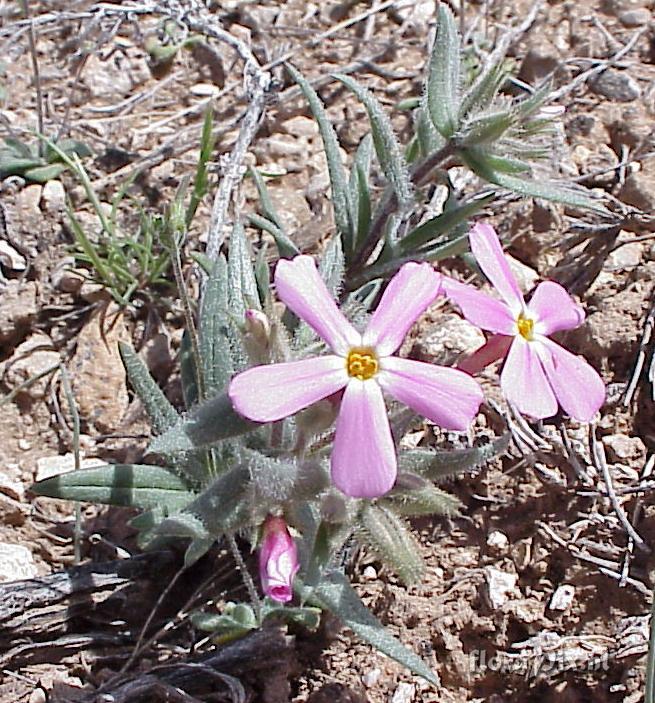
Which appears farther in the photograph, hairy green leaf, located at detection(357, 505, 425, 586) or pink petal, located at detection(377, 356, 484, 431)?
hairy green leaf, located at detection(357, 505, 425, 586)

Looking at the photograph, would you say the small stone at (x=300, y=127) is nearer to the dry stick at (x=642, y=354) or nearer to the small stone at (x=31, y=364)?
the small stone at (x=31, y=364)

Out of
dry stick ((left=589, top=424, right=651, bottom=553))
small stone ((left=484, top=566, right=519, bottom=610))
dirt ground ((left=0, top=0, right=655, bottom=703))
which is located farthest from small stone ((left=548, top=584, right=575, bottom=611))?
dry stick ((left=589, top=424, right=651, bottom=553))

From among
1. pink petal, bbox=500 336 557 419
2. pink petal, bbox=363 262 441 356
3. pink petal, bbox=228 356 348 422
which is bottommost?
pink petal, bbox=500 336 557 419

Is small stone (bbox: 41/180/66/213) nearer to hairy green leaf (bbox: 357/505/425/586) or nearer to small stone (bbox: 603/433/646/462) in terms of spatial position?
hairy green leaf (bbox: 357/505/425/586)

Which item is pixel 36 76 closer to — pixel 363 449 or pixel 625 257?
pixel 625 257

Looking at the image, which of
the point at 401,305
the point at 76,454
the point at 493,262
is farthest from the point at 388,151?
the point at 76,454

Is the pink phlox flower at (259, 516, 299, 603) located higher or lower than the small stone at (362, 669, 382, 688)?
higher

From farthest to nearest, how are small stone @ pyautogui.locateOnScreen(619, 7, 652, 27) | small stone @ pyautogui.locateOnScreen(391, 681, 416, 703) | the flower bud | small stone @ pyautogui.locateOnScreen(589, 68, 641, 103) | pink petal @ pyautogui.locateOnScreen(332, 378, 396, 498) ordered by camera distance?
small stone @ pyautogui.locateOnScreen(619, 7, 652, 27) → small stone @ pyautogui.locateOnScreen(589, 68, 641, 103) → small stone @ pyautogui.locateOnScreen(391, 681, 416, 703) → the flower bud → pink petal @ pyautogui.locateOnScreen(332, 378, 396, 498)
